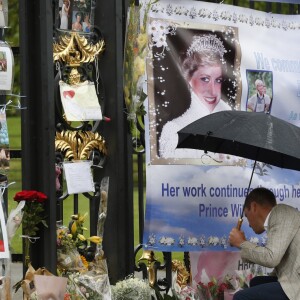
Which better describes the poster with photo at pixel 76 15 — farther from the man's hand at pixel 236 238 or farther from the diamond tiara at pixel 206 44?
the man's hand at pixel 236 238

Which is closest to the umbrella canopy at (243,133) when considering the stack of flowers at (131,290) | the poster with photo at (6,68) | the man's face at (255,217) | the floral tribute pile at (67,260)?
the man's face at (255,217)

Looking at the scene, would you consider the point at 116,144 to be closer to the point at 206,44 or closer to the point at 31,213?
the point at 31,213

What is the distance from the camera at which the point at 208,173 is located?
821cm

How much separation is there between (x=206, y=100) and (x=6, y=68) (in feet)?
6.72

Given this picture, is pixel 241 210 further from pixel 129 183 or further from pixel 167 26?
pixel 167 26

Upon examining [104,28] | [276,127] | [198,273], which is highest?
[104,28]

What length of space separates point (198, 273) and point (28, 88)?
210cm

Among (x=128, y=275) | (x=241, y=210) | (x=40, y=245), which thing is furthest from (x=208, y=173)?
(x=40, y=245)

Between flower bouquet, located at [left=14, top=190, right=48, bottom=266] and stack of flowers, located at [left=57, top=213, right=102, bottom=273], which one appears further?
stack of flowers, located at [left=57, top=213, right=102, bottom=273]

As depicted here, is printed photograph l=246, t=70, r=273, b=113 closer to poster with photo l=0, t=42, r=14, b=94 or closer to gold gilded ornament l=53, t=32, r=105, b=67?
gold gilded ornament l=53, t=32, r=105, b=67

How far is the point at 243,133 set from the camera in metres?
7.02

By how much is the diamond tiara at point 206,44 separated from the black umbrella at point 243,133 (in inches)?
32.2

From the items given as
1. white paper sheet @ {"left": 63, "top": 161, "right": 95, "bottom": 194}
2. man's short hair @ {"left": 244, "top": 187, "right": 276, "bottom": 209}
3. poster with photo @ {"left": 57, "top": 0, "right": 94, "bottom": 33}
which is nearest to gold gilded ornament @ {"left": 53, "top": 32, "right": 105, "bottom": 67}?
poster with photo @ {"left": 57, "top": 0, "right": 94, "bottom": 33}

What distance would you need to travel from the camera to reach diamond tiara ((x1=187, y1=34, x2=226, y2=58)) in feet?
26.8
